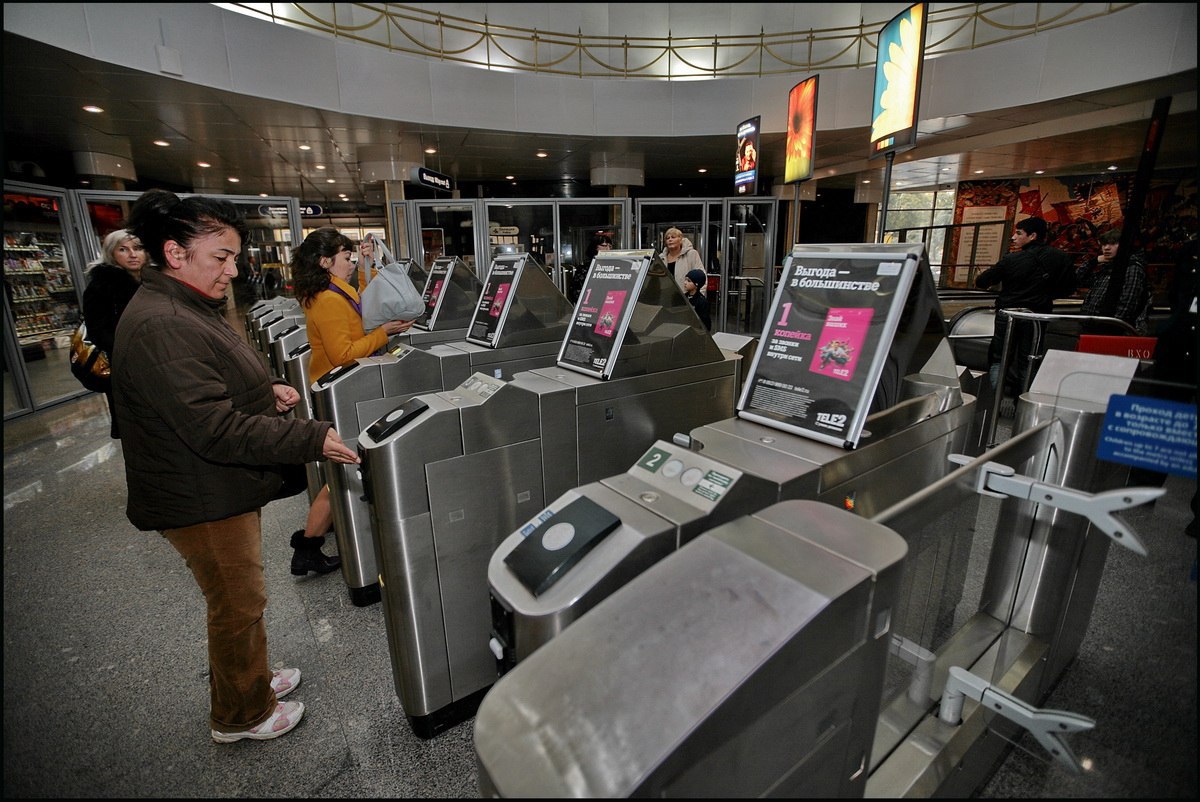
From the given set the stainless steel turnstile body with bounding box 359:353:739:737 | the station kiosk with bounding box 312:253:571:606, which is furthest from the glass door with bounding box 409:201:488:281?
the stainless steel turnstile body with bounding box 359:353:739:737

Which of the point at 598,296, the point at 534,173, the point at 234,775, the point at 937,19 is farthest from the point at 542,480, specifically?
the point at 534,173

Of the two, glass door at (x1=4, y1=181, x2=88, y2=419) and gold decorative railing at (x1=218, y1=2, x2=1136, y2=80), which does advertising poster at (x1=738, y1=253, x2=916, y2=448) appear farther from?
gold decorative railing at (x1=218, y1=2, x2=1136, y2=80)

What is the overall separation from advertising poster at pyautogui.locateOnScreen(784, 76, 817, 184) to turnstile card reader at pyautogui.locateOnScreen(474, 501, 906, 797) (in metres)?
4.32

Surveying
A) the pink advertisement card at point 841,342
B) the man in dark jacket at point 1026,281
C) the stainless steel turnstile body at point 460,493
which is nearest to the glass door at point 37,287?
the stainless steel turnstile body at point 460,493

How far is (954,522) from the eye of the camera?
5.17ft

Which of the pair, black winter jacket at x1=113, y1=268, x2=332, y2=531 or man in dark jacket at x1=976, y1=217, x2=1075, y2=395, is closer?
black winter jacket at x1=113, y1=268, x2=332, y2=531

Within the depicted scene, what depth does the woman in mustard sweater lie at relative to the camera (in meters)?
2.81

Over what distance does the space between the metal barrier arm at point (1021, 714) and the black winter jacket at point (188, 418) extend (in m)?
1.90

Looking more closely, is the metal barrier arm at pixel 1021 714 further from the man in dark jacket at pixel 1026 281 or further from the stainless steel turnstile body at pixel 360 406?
the man in dark jacket at pixel 1026 281

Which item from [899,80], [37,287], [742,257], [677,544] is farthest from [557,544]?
[37,287]

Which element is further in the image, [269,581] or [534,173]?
[534,173]

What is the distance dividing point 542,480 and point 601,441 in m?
0.29

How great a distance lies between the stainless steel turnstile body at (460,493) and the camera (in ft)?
6.08

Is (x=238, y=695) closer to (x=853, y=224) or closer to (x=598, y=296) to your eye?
(x=598, y=296)
